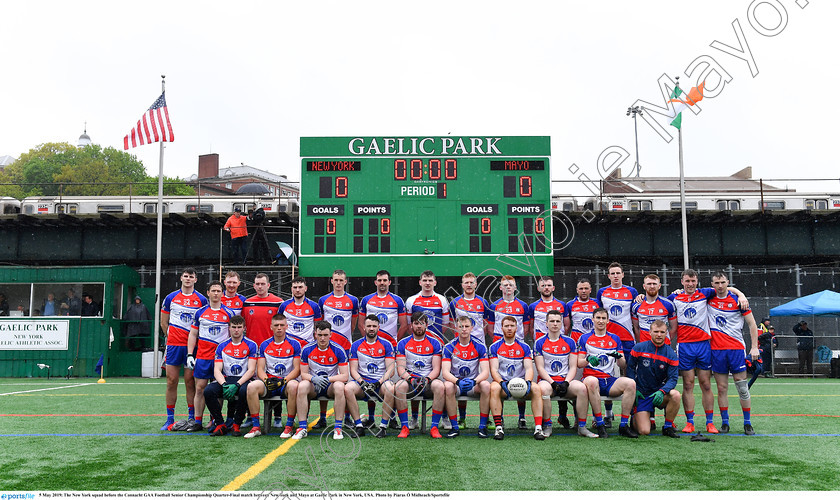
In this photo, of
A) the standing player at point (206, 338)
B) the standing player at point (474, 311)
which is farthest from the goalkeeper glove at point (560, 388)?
the standing player at point (206, 338)

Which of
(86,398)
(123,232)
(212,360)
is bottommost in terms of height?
(86,398)

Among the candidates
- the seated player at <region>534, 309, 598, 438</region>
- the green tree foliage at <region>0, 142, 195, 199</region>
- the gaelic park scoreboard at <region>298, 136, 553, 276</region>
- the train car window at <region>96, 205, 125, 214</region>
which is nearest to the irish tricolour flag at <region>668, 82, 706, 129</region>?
the gaelic park scoreboard at <region>298, 136, 553, 276</region>

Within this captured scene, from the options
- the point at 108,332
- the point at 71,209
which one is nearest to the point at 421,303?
the point at 108,332

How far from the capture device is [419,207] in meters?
19.7

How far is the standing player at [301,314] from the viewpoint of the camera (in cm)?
939

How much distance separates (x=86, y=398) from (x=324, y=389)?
7.63 metres

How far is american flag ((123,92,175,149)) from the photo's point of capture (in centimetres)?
2108

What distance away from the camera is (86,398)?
44.8 feet

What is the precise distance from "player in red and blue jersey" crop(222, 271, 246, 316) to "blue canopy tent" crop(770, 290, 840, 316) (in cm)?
1743

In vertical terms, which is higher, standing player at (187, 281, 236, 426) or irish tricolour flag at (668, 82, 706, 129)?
irish tricolour flag at (668, 82, 706, 129)

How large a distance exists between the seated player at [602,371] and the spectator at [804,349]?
49.8 ft

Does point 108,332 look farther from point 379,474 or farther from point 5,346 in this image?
point 379,474

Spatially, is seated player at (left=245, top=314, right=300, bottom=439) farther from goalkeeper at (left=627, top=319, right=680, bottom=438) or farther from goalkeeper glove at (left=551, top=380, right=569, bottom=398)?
goalkeeper at (left=627, top=319, right=680, bottom=438)
